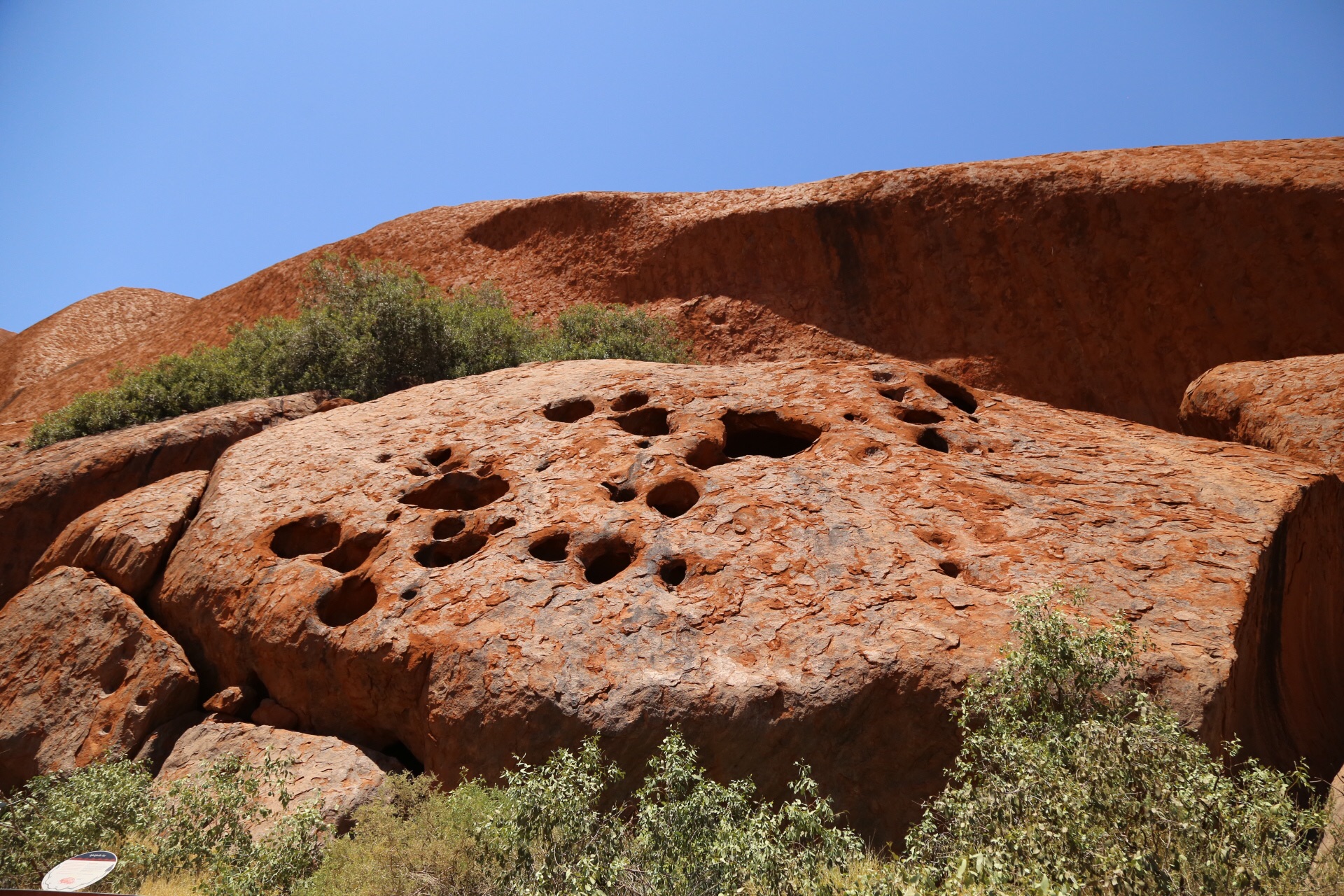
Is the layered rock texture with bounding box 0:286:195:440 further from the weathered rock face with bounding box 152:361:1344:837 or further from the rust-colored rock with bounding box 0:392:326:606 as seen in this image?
the weathered rock face with bounding box 152:361:1344:837

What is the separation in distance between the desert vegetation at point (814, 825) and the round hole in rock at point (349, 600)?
1248 mm

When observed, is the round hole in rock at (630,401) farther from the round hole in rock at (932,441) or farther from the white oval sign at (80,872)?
the white oval sign at (80,872)

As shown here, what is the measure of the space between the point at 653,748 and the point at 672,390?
370cm

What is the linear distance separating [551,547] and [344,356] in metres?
9.21

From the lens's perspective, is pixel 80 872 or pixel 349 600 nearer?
pixel 80 872

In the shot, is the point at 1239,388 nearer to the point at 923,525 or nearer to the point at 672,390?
the point at 923,525

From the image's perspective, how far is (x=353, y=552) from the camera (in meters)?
6.66

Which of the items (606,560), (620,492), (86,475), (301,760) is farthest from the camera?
(86,475)

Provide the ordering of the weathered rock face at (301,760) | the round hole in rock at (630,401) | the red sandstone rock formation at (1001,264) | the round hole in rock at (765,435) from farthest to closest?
the red sandstone rock formation at (1001,264), the round hole in rock at (630,401), the round hole in rock at (765,435), the weathered rock face at (301,760)

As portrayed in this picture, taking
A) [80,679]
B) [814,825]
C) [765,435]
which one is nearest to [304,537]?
[80,679]

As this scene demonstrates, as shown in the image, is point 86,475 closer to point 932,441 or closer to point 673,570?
point 673,570

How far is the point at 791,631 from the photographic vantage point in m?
5.07

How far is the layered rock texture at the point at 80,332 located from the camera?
Answer: 2773 cm

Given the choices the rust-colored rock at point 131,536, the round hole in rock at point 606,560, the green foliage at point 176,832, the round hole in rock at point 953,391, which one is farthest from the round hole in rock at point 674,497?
the rust-colored rock at point 131,536
